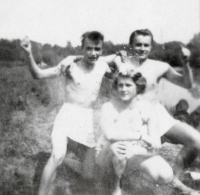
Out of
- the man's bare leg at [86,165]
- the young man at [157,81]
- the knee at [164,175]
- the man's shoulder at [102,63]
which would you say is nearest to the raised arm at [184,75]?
the young man at [157,81]

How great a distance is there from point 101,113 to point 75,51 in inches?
32.6

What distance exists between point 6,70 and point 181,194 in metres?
1.93

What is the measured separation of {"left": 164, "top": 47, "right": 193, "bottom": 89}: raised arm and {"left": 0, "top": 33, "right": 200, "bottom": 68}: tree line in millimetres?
326

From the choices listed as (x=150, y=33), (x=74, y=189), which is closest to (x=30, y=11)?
(x=150, y=33)

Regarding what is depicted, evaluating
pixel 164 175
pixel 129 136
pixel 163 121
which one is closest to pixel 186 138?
pixel 163 121

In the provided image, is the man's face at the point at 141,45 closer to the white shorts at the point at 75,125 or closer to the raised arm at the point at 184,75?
the raised arm at the point at 184,75

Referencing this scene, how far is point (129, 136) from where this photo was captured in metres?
1.95

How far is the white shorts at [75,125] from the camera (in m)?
2.16

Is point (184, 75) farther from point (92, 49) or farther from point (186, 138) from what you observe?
point (92, 49)

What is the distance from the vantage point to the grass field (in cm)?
232

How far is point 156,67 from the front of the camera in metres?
2.27

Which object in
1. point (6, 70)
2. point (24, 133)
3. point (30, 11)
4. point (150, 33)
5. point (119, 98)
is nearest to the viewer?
point (119, 98)

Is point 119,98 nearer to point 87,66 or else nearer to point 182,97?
point 87,66

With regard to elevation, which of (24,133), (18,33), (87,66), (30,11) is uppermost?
(30,11)
